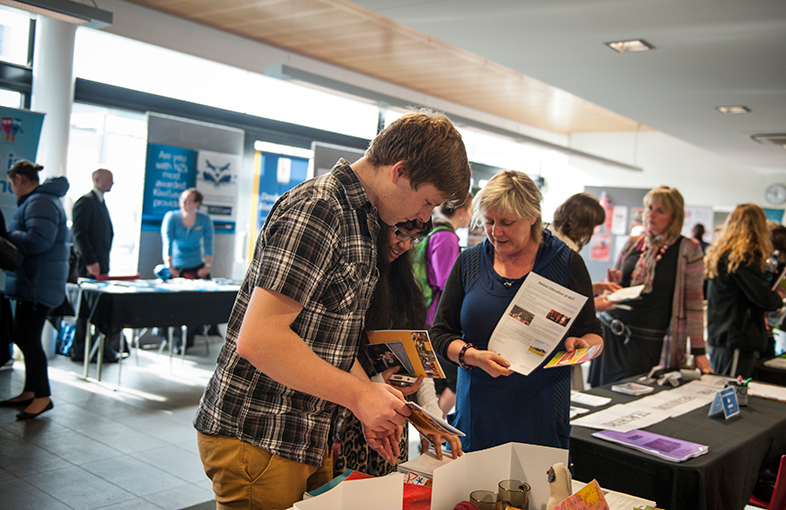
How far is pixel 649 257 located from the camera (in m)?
3.13

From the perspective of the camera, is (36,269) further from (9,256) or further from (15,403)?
(15,403)

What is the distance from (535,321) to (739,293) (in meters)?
2.68

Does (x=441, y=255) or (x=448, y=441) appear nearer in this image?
(x=448, y=441)

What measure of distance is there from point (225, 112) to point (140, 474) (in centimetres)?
485

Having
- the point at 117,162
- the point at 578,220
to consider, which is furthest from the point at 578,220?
the point at 117,162

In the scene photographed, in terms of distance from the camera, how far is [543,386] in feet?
6.23

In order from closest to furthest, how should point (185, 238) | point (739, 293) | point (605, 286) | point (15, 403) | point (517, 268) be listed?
point (517, 268) < point (605, 286) < point (739, 293) < point (15, 403) < point (185, 238)

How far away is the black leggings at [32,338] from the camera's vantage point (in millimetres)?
4008

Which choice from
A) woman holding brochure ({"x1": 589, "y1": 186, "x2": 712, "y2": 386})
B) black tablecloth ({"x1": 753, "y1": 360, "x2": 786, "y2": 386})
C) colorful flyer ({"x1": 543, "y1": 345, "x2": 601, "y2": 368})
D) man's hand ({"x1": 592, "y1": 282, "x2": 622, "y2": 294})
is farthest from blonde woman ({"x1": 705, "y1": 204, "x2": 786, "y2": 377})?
colorful flyer ({"x1": 543, "y1": 345, "x2": 601, "y2": 368})

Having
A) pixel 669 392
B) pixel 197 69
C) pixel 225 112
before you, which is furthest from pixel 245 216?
pixel 669 392

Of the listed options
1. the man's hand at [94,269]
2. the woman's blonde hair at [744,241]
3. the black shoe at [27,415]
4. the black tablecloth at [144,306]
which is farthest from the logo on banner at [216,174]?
the woman's blonde hair at [744,241]

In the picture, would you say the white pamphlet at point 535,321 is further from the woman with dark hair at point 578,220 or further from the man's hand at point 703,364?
the man's hand at point 703,364

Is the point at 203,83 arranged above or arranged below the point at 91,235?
above

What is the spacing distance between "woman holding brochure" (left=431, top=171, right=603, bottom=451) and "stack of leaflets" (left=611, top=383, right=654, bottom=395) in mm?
725
